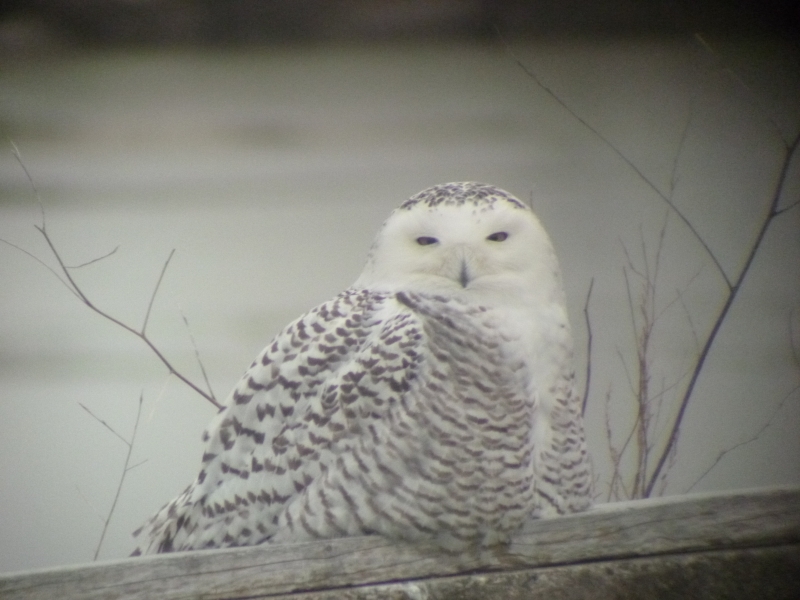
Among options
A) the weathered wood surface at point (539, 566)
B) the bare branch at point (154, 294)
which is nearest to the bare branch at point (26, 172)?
the bare branch at point (154, 294)

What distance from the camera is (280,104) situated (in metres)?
1.38

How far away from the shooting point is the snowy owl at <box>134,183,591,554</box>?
101cm

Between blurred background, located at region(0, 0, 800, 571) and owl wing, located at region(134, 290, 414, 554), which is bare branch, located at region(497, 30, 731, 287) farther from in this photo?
owl wing, located at region(134, 290, 414, 554)

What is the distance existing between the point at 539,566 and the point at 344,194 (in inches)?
28.9

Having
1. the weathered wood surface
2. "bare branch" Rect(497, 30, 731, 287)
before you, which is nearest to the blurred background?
"bare branch" Rect(497, 30, 731, 287)

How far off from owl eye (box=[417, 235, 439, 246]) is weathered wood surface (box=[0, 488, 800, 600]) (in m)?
0.43

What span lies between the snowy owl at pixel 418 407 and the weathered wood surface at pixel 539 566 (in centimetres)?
4

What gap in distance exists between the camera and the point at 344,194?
1366mm

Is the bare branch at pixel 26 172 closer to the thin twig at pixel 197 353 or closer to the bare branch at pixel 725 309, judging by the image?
the thin twig at pixel 197 353

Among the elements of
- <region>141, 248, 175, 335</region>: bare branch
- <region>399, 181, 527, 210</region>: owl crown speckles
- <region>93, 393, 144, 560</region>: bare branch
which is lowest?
<region>93, 393, 144, 560</region>: bare branch

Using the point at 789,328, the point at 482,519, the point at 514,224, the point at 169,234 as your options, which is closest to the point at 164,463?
the point at 169,234

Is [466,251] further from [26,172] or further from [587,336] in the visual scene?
[26,172]

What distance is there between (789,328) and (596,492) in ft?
1.61

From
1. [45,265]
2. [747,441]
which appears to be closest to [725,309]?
[747,441]
